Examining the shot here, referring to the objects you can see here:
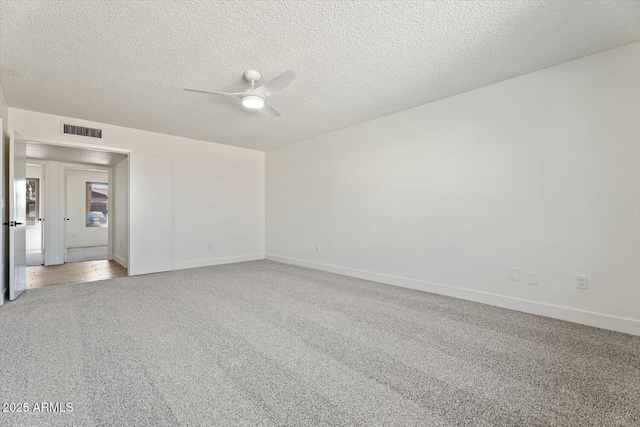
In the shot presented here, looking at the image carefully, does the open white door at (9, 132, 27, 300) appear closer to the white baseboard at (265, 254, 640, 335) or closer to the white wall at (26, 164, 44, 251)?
the white baseboard at (265, 254, 640, 335)

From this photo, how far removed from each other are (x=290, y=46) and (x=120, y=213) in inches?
222

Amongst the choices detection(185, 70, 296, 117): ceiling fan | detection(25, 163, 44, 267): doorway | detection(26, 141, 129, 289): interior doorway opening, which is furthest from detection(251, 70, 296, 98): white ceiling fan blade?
detection(25, 163, 44, 267): doorway

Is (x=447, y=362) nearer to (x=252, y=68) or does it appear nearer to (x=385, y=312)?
(x=385, y=312)

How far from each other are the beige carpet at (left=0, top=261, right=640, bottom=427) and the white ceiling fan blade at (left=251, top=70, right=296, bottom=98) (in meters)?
2.25

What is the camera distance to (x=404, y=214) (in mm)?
4066

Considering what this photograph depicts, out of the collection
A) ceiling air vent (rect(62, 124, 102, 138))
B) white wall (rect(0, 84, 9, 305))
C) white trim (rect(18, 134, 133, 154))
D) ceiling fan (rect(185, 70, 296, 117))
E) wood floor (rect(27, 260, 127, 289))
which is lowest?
wood floor (rect(27, 260, 127, 289))

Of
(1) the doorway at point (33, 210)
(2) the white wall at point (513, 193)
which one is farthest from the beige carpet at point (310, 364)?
(1) the doorway at point (33, 210)

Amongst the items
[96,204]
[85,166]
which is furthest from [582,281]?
[96,204]

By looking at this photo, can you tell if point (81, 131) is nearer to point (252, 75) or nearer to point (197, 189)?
point (197, 189)

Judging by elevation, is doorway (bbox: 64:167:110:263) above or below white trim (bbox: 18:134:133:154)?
below

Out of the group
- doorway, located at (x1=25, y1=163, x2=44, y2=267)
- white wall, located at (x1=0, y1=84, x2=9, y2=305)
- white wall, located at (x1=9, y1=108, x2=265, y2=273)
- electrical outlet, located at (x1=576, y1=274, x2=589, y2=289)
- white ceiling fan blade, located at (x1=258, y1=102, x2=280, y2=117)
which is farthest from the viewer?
doorway, located at (x1=25, y1=163, x2=44, y2=267)

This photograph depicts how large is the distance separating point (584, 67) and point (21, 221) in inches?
266

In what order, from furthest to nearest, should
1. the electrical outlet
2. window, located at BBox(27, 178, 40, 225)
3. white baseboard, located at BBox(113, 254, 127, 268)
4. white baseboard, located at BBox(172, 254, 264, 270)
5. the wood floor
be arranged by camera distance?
1. window, located at BBox(27, 178, 40, 225)
2. white baseboard, located at BBox(113, 254, 127, 268)
3. white baseboard, located at BBox(172, 254, 264, 270)
4. the wood floor
5. the electrical outlet

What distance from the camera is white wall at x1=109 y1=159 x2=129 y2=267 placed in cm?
572
